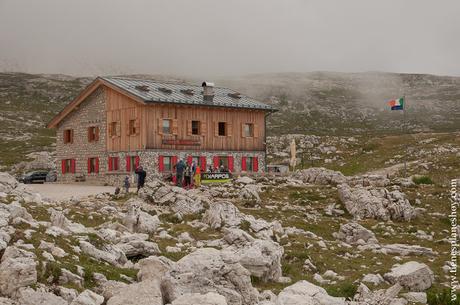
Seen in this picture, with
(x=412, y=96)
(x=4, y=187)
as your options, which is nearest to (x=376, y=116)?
(x=412, y=96)

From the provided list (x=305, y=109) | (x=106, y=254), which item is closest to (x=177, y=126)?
(x=106, y=254)

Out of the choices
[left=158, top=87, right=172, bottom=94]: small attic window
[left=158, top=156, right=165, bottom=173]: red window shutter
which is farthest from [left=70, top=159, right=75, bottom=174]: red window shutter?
[left=158, top=156, right=165, bottom=173]: red window shutter

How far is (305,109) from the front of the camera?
16400cm

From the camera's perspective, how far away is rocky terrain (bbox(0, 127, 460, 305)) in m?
11.4

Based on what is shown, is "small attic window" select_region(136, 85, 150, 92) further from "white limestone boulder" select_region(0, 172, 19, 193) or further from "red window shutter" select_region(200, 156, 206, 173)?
"white limestone boulder" select_region(0, 172, 19, 193)

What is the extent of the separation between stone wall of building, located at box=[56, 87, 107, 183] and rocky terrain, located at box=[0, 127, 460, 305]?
18.7 meters

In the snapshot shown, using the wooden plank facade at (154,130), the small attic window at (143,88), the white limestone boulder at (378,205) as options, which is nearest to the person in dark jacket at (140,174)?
the wooden plank facade at (154,130)

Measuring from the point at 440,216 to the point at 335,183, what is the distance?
12.3 metres

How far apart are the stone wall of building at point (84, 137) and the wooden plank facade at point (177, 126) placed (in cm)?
158

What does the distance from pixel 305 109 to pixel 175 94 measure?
116 metres

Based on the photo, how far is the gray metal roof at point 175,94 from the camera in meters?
48.6

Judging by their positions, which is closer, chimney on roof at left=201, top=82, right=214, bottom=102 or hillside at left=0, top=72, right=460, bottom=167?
chimney on roof at left=201, top=82, right=214, bottom=102

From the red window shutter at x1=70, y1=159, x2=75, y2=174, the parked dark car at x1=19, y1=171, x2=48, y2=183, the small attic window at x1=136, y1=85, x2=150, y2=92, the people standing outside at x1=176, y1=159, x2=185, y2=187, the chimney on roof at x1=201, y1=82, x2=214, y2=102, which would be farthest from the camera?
the parked dark car at x1=19, y1=171, x2=48, y2=183

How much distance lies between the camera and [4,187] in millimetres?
23594
